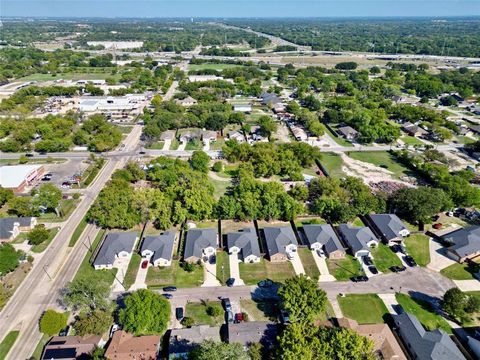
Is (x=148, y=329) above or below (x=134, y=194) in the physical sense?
below

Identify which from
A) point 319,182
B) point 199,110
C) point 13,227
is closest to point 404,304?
point 319,182

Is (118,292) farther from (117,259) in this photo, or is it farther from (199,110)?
(199,110)

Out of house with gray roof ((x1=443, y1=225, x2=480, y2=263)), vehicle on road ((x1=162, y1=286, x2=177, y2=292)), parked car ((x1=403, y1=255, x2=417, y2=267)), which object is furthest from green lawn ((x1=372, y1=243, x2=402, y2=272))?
vehicle on road ((x1=162, y1=286, x2=177, y2=292))

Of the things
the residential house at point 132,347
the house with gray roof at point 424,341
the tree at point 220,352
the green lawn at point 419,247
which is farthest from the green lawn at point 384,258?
the residential house at point 132,347

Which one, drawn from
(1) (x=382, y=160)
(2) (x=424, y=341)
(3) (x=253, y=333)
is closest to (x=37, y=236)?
(3) (x=253, y=333)

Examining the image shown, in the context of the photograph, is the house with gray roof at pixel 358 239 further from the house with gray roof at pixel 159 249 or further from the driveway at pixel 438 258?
the house with gray roof at pixel 159 249

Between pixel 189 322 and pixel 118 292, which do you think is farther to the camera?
pixel 118 292
